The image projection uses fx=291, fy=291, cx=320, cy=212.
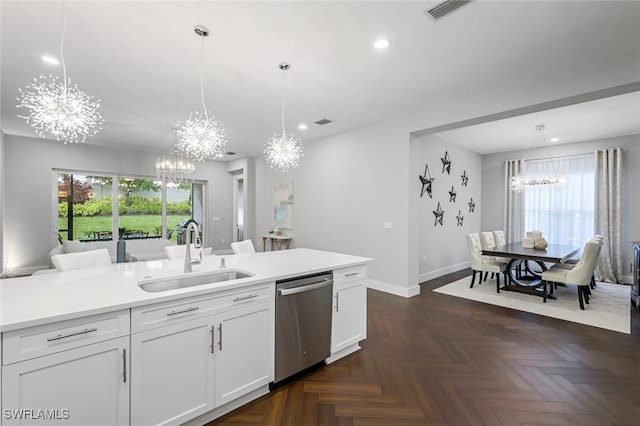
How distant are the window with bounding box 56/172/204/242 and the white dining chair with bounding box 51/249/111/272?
4571mm

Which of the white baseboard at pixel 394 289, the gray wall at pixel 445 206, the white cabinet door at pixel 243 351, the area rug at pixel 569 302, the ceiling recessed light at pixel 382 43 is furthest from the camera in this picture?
the gray wall at pixel 445 206

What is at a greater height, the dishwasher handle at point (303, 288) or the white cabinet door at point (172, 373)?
the dishwasher handle at point (303, 288)

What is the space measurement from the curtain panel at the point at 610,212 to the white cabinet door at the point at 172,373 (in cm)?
728

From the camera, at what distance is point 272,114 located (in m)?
4.60

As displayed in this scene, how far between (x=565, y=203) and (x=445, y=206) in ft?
8.63

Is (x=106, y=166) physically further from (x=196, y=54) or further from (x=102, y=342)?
(x=102, y=342)

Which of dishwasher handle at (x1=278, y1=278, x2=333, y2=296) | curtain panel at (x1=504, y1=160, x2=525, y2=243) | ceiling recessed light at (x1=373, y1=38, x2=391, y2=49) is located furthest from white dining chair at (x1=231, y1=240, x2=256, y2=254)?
curtain panel at (x1=504, y1=160, x2=525, y2=243)

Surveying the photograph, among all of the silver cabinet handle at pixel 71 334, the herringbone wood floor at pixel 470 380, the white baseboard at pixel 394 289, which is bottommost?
the herringbone wood floor at pixel 470 380

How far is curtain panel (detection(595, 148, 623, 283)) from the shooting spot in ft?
18.1

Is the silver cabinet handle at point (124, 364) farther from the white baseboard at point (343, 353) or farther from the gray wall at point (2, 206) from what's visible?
the gray wall at point (2, 206)

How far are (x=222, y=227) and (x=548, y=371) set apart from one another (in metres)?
8.04

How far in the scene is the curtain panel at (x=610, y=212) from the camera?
5520mm

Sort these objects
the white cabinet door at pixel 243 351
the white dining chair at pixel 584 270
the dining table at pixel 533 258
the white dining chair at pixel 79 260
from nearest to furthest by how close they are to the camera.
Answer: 1. the white cabinet door at pixel 243 351
2. the white dining chair at pixel 79 260
3. the white dining chair at pixel 584 270
4. the dining table at pixel 533 258

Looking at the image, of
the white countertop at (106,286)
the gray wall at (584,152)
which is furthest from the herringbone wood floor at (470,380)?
the gray wall at (584,152)
